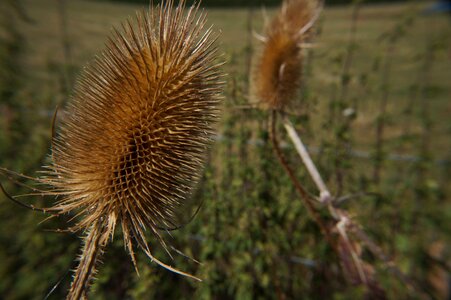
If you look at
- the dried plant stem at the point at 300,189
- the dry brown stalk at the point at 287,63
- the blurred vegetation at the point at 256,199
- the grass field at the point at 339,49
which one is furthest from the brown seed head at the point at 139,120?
the blurred vegetation at the point at 256,199

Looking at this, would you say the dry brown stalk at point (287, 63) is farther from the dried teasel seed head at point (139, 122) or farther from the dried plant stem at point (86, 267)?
the dried plant stem at point (86, 267)

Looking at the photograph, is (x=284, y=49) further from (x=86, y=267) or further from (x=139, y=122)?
(x=86, y=267)

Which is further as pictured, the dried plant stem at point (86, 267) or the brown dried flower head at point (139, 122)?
the brown dried flower head at point (139, 122)

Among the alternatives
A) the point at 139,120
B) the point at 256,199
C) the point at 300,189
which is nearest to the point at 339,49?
the point at 256,199

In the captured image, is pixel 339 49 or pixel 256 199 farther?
pixel 339 49

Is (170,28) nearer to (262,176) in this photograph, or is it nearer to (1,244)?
(262,176)

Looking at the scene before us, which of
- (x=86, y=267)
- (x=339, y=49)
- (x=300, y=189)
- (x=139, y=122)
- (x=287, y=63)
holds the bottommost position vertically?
(x=86, y=267)
